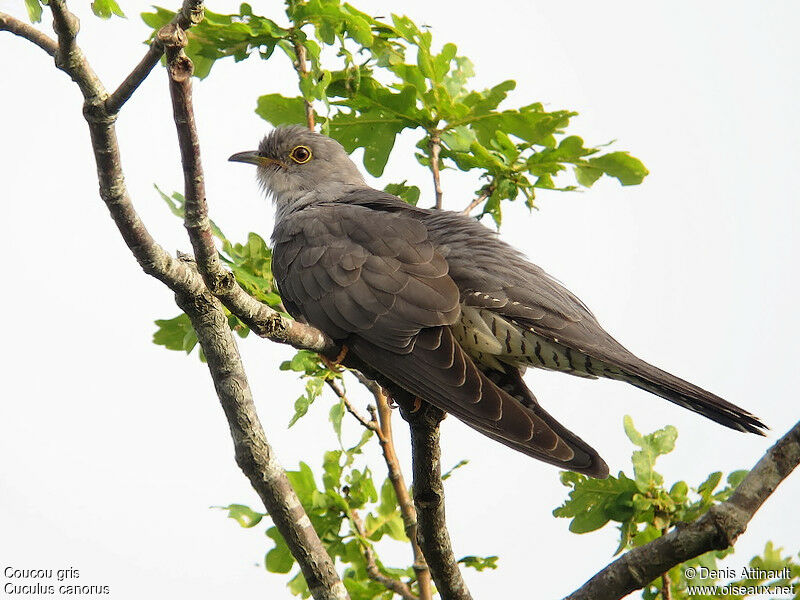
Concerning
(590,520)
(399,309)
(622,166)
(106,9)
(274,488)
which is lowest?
(590,520)

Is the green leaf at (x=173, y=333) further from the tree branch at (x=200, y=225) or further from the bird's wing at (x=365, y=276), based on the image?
the tree branch at (x=200, y=225)

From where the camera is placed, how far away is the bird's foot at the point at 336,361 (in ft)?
12.8

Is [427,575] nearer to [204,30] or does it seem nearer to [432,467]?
[432,467]

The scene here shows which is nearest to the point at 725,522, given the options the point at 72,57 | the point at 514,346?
the point at 514,346

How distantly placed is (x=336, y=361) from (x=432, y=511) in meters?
0.84

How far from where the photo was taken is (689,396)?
3354 millimetres

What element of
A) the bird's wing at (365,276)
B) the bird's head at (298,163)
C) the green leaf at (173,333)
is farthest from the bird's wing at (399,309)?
the bird's head at (298,163)

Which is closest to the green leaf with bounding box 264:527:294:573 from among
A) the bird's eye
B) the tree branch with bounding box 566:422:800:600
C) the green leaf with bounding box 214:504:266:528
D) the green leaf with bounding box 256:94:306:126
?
the green leaf with bounding box 214:504:266:528

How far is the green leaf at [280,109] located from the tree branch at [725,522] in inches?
120

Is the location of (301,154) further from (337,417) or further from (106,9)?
(106,9)

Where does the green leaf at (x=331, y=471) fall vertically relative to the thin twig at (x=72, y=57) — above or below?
below

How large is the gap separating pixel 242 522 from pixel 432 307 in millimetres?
1412

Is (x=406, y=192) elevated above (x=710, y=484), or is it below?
above

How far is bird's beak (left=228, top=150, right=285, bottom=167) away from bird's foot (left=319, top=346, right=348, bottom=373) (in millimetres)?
1981
